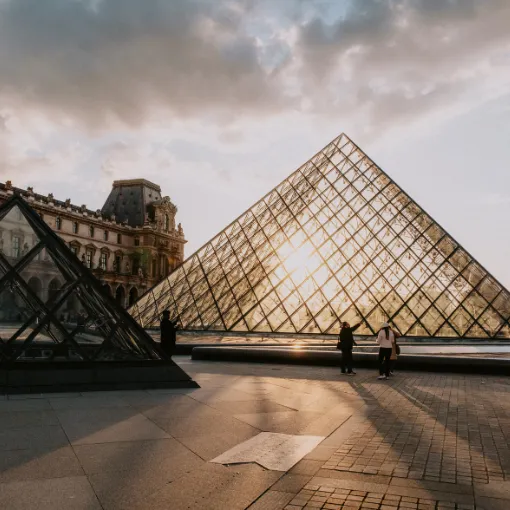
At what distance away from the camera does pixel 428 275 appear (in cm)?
2202

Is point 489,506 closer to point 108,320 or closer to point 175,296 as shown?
point 108,320

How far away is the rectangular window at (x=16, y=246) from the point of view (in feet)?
27.7

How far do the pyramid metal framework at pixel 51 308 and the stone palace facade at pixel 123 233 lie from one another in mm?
47078

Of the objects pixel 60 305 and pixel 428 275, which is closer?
pixel 60 305

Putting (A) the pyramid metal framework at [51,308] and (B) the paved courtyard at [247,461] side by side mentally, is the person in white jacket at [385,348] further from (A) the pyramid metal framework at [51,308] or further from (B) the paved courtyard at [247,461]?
(A) the pyramid metal framework at [51,308]

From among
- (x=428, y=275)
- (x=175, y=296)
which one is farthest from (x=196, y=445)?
(x=175, y=296)

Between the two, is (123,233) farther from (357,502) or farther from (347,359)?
(357,502)

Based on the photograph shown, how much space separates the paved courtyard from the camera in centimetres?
337

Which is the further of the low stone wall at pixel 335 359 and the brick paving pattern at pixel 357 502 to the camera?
the low stone wall at pixel 335 359

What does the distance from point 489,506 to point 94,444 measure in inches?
122

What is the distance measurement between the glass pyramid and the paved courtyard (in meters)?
13.4

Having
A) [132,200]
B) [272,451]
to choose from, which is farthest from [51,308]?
[132,200]

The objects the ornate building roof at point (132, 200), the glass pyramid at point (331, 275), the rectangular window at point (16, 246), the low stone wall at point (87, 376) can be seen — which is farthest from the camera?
the ornate building roof at point (132, 200)

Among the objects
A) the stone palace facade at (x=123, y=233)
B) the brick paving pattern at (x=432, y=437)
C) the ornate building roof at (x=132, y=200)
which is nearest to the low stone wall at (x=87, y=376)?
the brick paving pattern at (x=432, y=437)
